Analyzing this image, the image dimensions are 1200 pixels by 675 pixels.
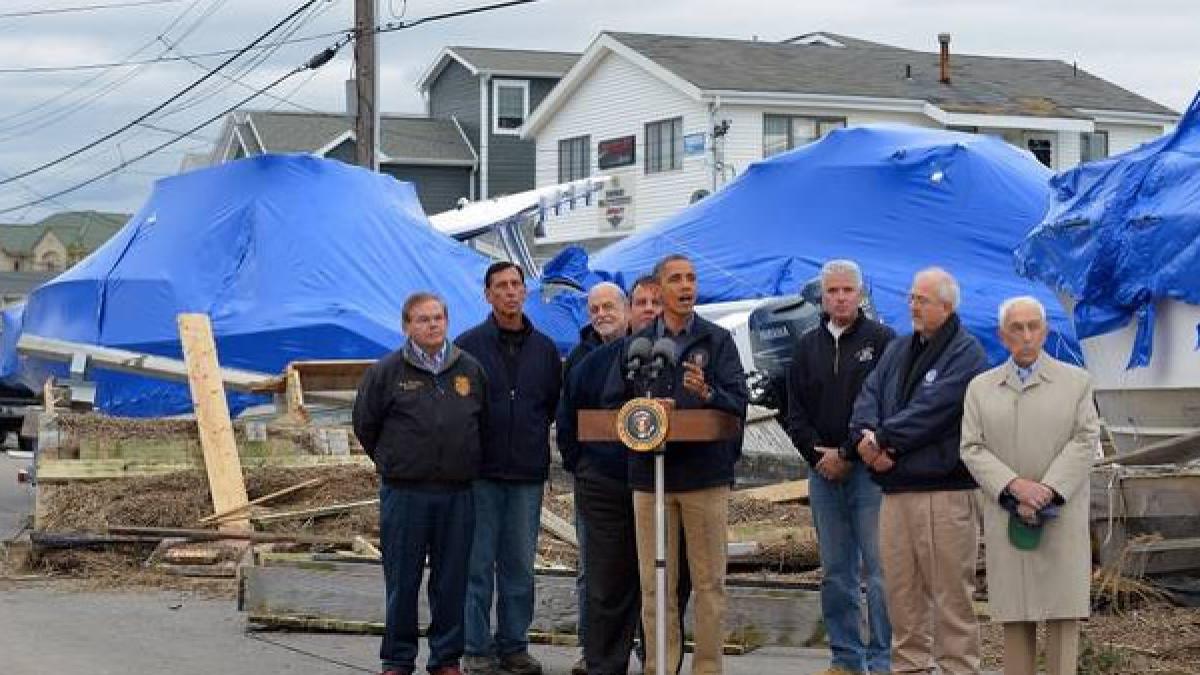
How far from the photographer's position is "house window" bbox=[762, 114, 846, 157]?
1748 inches

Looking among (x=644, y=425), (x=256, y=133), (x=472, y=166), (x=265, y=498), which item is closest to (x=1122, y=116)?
(x=472, y=166)

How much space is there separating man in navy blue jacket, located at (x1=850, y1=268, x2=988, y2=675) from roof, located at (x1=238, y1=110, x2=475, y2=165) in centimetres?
4575

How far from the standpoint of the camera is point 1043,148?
46438 mm

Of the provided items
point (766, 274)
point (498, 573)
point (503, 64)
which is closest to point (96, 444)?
point (498, 573)

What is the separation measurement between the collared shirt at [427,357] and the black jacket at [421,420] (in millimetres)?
21

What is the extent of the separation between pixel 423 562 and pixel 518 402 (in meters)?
1.04

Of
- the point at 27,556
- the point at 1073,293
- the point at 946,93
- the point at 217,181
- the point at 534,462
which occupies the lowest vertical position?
the point at 27,556

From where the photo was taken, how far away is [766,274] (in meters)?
24.4

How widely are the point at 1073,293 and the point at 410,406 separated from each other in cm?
753

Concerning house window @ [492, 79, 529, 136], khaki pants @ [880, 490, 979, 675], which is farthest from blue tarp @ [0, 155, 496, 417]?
house window @ [492, 79, 529, 136]

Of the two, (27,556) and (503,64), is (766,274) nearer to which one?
(27,556)

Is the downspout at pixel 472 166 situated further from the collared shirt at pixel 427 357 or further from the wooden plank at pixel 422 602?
the collared shirt at pixel 427 357

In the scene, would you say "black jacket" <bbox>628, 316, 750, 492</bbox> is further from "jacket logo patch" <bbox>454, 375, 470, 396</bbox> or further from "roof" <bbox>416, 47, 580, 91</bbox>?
"roof" <bbox>416, 47, 580, 91</bbox>

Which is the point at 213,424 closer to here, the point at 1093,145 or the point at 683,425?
the point at 683,425
